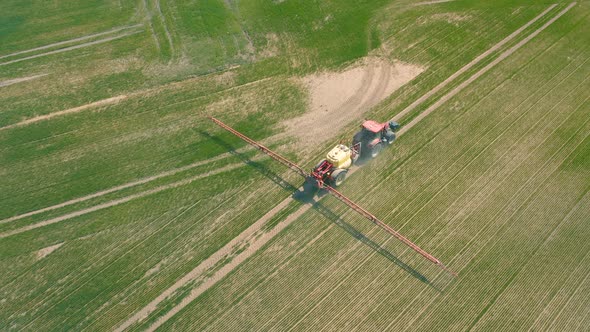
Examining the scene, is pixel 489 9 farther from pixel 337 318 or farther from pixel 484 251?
pixel 337 318

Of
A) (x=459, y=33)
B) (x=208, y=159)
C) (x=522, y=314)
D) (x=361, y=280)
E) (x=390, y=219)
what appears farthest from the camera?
(x=459, y=33)

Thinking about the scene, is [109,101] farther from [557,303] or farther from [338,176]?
[557,303]

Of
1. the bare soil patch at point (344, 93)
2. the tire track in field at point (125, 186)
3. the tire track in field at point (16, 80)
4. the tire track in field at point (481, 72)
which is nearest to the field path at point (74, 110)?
the tire track in field at point (16, 80)

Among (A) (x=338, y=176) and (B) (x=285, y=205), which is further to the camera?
(B) (x=285, y=205)

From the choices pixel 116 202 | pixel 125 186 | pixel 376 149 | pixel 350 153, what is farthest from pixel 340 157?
pixel 116 202

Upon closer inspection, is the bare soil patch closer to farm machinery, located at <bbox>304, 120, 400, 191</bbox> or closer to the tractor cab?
farm machinery, located at <bbox>304, 120, 400, 191</bbox>

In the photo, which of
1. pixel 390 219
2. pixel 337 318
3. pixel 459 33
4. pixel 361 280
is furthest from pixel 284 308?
pixel 459 33

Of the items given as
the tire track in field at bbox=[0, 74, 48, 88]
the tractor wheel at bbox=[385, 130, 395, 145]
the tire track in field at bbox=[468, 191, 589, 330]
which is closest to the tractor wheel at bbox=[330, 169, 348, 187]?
the tractor wheel at bbox=[385, 130, 395, 145]
